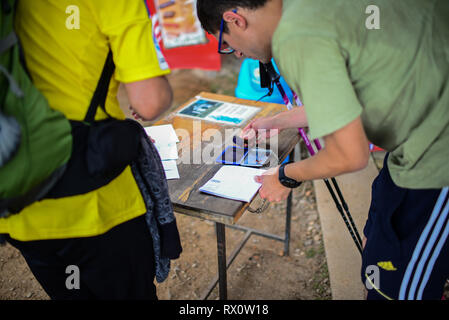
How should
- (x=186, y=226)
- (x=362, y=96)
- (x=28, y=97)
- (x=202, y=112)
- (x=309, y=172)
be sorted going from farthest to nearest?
(x=186, y=226)
(x=202, y=112)
(x=309, y=172)
(x=362, y=96)
(x=28, y=97)

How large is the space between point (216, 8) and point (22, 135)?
72 cm

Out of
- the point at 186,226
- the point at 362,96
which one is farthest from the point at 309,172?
the point at 186,226

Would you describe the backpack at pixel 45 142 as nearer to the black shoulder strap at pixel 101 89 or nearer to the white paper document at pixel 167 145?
the black shoulder strap at pixel 101 89

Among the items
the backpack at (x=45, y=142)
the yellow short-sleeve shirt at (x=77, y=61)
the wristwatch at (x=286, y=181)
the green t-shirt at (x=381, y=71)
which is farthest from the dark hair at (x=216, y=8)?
the wristwatch at (x=286, y=181)

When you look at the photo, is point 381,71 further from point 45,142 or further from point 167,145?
point 167,145

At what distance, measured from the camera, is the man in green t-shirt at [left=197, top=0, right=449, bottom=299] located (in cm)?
96

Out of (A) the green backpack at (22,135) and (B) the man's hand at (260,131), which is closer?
(A) the green backpack at (22,135)

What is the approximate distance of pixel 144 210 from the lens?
1.15 meters

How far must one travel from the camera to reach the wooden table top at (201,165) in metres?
1.45

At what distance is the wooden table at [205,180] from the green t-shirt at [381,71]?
0.57 meters

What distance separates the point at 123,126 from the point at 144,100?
4.0 inches

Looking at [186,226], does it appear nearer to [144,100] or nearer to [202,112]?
[202,112]

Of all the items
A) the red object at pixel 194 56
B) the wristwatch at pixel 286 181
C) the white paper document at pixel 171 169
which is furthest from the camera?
the red object at pixel 194 56

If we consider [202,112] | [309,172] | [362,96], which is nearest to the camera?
[362,96]
